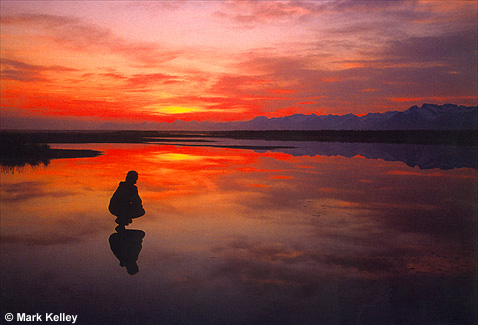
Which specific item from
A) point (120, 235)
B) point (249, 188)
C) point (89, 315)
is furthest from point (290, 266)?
point (249, 188)

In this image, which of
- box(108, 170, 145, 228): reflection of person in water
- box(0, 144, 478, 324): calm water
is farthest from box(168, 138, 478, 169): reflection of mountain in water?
box(108, 170, 145, 228): reflection of person in water

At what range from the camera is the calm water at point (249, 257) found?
711 centimetres

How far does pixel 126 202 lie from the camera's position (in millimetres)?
12180

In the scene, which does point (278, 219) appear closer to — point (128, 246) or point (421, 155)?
point (128, 246)

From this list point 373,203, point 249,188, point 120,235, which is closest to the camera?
point 120,235

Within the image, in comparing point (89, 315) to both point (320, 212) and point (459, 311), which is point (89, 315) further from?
point (320, 212)

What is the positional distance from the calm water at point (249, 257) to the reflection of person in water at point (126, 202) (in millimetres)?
561

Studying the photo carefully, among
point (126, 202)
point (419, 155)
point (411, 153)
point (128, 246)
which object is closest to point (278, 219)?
point (126, 202)

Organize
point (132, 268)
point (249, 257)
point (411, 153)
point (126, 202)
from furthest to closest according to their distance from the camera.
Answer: point (411, 153) → point (126, 202) → point (249, 257) → point (132, 268)

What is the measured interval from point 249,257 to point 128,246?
361cm

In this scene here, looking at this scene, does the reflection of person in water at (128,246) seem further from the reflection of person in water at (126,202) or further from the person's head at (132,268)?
the reflection of person in water at (126,202)

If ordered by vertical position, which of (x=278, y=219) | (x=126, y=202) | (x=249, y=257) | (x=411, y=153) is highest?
(x=411, y=153)

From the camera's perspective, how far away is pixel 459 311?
23.5 ft

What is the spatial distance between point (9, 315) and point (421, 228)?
40.2 ft
